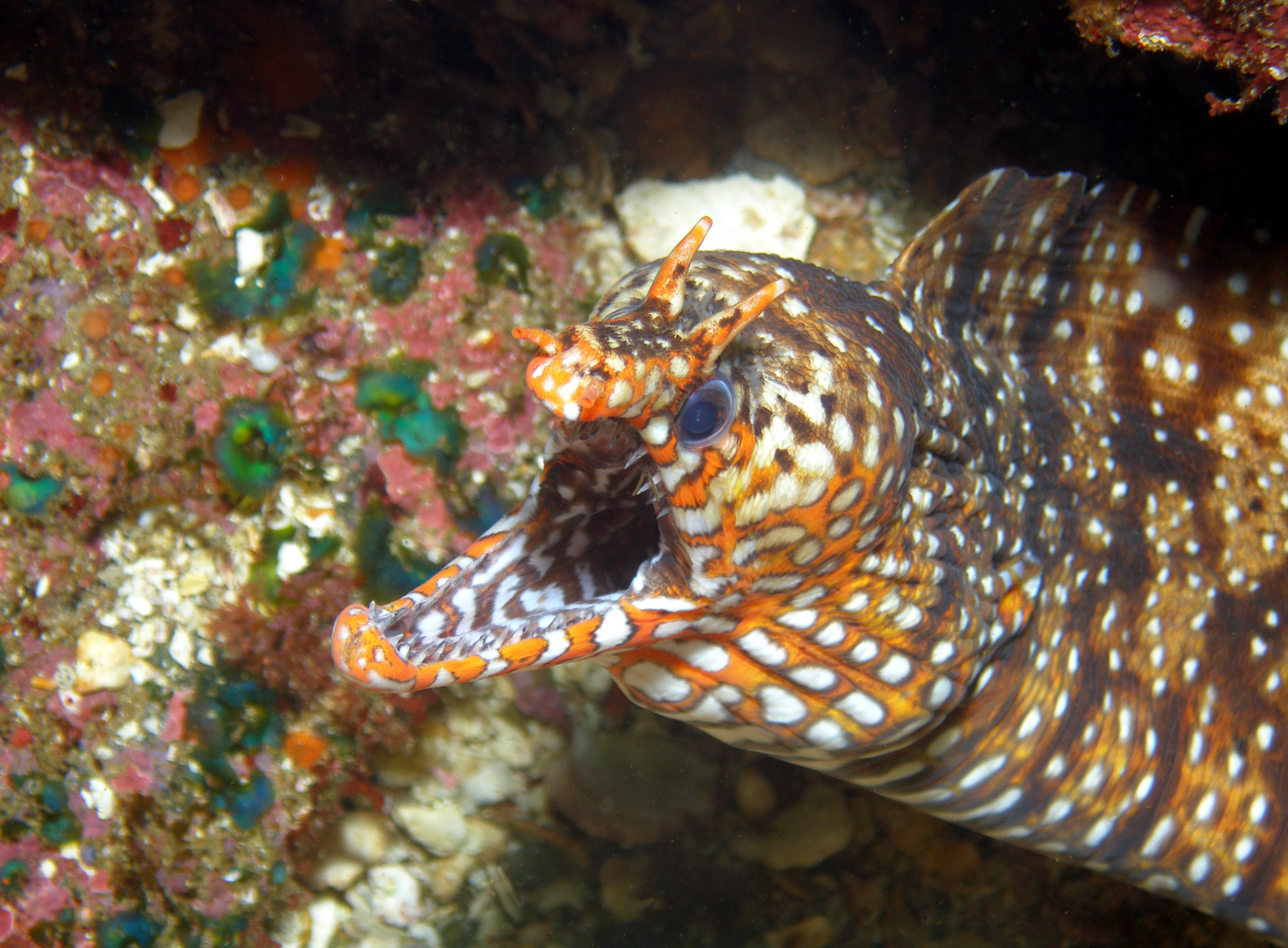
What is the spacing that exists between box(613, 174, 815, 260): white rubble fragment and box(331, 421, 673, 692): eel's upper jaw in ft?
4.72

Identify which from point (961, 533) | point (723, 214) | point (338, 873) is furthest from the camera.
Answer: point (723, 214)

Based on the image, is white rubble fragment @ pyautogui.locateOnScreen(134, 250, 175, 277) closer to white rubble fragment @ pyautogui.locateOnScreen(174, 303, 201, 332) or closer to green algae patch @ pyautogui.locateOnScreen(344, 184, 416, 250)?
white rubble fragment @ pyautogui.locateOnScreen(174, 303, 201, 332)

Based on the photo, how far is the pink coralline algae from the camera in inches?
62.3

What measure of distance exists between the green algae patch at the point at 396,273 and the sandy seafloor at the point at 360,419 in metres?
0.01

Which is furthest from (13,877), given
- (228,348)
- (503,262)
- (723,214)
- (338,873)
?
(723,214)

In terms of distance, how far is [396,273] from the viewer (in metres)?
2.62

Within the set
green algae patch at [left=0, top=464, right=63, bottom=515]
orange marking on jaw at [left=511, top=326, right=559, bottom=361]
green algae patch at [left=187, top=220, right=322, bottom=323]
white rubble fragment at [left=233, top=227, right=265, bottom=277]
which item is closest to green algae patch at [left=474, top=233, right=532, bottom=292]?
green algae patch at [left=187, top=220, right=322, bottom=323]

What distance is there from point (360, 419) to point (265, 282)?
0.54m

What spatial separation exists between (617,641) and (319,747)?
1597mm

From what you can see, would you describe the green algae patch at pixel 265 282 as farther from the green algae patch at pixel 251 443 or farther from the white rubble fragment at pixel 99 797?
the white rubble fragment at pixel 99 797

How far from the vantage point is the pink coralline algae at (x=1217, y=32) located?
1583 millimetres

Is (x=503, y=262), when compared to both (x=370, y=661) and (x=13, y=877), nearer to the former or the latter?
(x=370, y=661)

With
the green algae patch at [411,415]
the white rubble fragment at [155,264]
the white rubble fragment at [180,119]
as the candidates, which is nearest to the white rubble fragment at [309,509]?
the green algae patch at [411,415]

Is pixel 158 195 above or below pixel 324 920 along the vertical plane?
above
